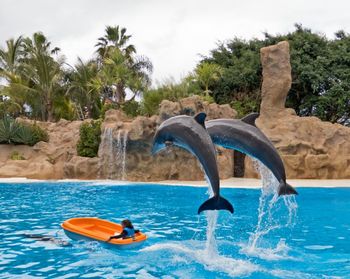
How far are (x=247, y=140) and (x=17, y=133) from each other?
62.5 feet

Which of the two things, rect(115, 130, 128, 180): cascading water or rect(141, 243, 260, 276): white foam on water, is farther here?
rect(115, 130, 128, 180): cascading water

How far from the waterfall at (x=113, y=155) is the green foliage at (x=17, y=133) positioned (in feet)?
15.9

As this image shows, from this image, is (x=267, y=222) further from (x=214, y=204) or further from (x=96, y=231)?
(x=214, y=204)

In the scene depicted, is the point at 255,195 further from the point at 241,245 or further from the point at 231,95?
the point at 231,95

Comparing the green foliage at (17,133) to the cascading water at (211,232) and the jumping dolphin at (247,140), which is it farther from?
the jumping dolphin at (247,140)

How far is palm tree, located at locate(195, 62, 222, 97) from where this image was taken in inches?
990

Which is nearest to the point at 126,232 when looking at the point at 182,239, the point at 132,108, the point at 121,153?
the point at 182,239

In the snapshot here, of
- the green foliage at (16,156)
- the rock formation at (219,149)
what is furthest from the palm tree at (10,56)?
the rock formation at (219,149)

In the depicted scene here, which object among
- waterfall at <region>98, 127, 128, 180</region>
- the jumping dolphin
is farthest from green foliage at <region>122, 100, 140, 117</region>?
the jumping dolphin

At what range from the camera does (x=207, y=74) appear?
25266 mm

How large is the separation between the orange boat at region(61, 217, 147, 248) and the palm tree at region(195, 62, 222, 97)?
17087 millimetres

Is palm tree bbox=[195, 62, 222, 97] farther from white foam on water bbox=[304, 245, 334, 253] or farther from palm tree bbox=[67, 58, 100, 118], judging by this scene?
white foam on water bbox=[304, 245, 334, 253]

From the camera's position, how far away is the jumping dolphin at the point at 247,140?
17.4 ft

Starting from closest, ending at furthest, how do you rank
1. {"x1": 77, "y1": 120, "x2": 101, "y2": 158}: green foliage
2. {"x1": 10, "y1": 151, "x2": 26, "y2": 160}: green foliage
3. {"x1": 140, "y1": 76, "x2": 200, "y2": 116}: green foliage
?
{"x1": 77, "y1": 120, "x2": 101, "y2": 158}: green foliage, {"x1": 10, "y1": 151, "x2": 26, "y2": 160}: green foliage, {"x1": 140, "y1": 76, "x2": 200, "y2": 116}: green foliage
